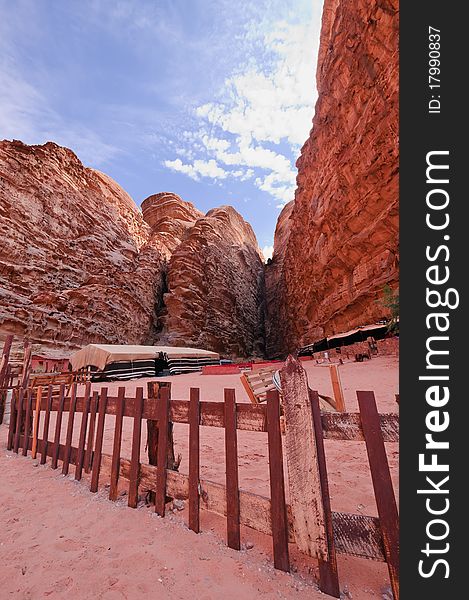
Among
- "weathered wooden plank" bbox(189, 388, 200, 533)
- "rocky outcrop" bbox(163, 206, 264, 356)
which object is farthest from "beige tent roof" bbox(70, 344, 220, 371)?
"weathered wooden plank" bbox(189, 388, 200, 533)

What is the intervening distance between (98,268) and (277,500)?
32.4 metres

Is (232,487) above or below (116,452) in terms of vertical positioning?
above

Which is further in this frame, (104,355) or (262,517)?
(104,355)

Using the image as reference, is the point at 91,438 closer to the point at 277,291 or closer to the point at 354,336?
the point at 354,336

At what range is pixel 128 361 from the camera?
66.0 feet

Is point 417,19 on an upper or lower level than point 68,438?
upper

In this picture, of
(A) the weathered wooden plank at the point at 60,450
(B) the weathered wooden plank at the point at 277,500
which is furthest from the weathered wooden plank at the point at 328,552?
(A) the weathered wooden plank at the point at 60,450

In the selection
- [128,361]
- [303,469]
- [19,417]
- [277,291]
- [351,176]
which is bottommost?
[19,417]

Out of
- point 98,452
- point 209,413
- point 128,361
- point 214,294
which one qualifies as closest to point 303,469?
point 209,413

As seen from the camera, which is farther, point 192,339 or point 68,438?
point 192,339

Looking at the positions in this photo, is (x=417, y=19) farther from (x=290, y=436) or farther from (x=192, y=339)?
(x=192, y=339)

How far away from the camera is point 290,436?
1.91 meters

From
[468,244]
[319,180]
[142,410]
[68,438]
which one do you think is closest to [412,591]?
[468,244]

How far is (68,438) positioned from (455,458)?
4522 mm
